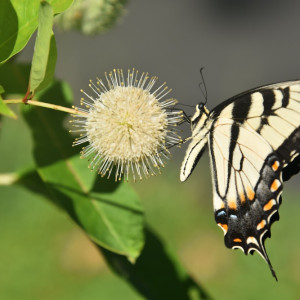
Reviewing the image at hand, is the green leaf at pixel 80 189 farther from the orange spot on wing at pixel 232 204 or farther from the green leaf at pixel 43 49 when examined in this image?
the orange spot on wing at pixel 232 204

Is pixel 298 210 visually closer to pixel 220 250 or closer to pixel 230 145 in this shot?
pixel 220 250

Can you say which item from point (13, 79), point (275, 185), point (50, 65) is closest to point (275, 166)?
point (275, 185)

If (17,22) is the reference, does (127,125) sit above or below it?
below

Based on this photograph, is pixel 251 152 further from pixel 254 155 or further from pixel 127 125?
pixel 127 125

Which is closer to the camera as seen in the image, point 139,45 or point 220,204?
point 220,204

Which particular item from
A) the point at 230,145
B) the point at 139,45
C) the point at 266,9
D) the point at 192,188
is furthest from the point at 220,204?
the point at 266,9

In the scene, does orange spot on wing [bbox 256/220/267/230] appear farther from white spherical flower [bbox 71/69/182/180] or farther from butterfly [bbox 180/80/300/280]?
white spherical flower [bbox 71/69/182/180]

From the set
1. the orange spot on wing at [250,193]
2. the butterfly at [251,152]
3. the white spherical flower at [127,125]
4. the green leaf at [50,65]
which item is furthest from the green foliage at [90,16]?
the orange spot on wing at [250,193]
